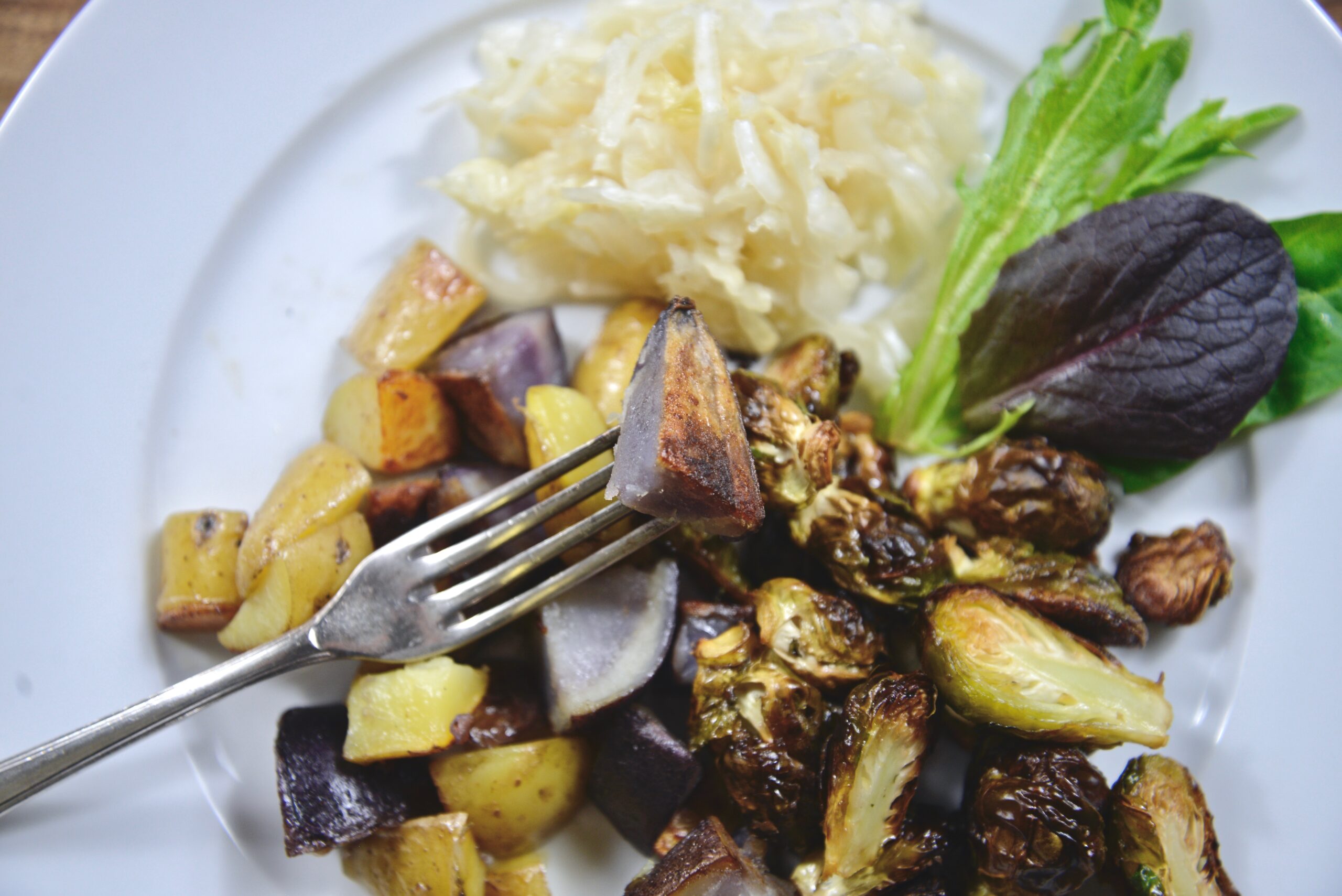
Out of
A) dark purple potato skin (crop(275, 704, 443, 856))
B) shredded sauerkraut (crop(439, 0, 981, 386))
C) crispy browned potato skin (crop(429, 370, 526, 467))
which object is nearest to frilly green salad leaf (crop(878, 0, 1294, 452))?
shredded sauerkraut (crop(439, 0, 981, 386))

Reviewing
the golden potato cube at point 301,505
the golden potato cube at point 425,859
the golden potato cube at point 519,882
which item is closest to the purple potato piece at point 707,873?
the golden potato cube at point 519,882

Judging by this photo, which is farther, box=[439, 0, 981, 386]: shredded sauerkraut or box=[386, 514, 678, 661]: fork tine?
box=[439, 0, 981, 386]: shredded sauerkraut

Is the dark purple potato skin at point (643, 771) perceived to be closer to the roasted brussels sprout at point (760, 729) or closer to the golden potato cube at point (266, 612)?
the roasted brussels sprout at point (760, 729)

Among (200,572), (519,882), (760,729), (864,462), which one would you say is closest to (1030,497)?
(864,462)

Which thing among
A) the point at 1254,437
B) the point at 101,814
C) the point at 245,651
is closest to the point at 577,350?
the point at 245,651

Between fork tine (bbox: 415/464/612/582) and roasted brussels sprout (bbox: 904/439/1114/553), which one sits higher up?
fork tine (bbox: 415/464/612/582)

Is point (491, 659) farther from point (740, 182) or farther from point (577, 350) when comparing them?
point (740, 182)

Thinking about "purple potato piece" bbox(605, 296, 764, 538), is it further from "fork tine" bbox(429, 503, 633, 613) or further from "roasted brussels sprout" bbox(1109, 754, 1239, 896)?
"roasted brussels sprout" bbox(1109, 754, 1239, 896)
